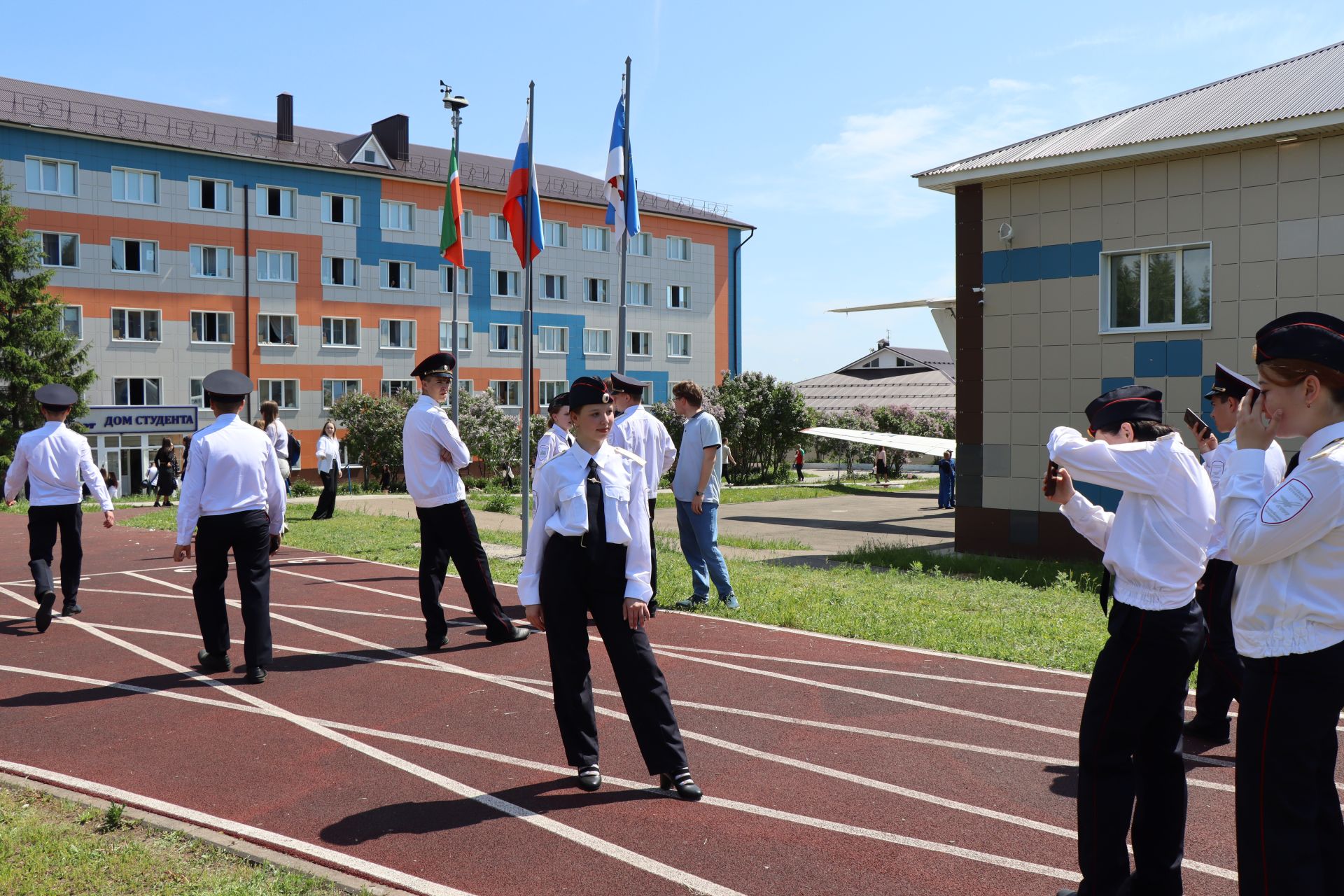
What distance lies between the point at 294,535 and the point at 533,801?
45.2 ft

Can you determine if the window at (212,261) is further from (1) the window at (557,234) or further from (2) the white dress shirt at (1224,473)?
(2) the white dress shirt at (1224,473)

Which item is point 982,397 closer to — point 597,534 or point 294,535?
point 294,535

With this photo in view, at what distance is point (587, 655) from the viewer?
5.32 m

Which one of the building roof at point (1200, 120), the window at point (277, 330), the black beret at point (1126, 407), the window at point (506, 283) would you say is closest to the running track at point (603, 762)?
the black beret at point (1126, 407)

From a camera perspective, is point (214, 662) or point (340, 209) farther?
point (340, 209)

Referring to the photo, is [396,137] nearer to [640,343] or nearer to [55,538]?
[640,343]

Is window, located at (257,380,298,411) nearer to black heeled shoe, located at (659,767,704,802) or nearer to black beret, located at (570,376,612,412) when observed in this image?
black beret, located at (570,376,612,412)

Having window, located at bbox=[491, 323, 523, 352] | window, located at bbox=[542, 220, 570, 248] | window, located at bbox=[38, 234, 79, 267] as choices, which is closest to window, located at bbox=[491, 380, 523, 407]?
window, located at bbox=[491, 323, 523, 352]

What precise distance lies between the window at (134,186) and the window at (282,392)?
8590mm

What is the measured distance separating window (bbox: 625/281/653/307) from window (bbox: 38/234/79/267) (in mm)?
26012

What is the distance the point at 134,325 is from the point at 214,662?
4202cm

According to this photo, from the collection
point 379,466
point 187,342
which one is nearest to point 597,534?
point 379,466

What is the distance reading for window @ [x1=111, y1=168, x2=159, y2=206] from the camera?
43.8 meters

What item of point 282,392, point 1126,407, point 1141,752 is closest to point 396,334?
point 282,392
